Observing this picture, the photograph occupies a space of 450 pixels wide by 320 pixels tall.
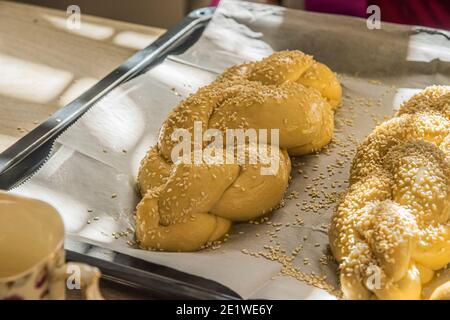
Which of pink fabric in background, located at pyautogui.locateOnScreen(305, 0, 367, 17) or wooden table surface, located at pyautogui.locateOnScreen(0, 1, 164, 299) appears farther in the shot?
pink fabric in background, located at pyautogui.locateOnScreen(305, 0, 367, 17)

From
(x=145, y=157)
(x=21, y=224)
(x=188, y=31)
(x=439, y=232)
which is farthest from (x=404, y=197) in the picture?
(x=188, y=31)

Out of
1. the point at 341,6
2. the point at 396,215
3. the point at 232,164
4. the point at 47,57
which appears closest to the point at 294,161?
the point at 232,164

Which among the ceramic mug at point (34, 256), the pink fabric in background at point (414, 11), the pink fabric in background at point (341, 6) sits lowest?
the pink fabric in background at point (414, 11)

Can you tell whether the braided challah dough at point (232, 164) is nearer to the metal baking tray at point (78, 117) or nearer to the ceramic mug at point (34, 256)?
the metal baking tray at point (78, 117)

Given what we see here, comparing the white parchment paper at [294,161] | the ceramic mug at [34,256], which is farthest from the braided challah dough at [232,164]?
the ceramic mug at [34,256]

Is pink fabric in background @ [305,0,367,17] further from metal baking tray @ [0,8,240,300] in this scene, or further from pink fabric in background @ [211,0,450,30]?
metal baking tray @ [0,8,240,300]

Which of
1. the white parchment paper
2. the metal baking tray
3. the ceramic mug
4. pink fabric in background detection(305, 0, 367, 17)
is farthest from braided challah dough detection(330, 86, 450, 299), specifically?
pink fabric in background detection(305, 0, 367, 17)
